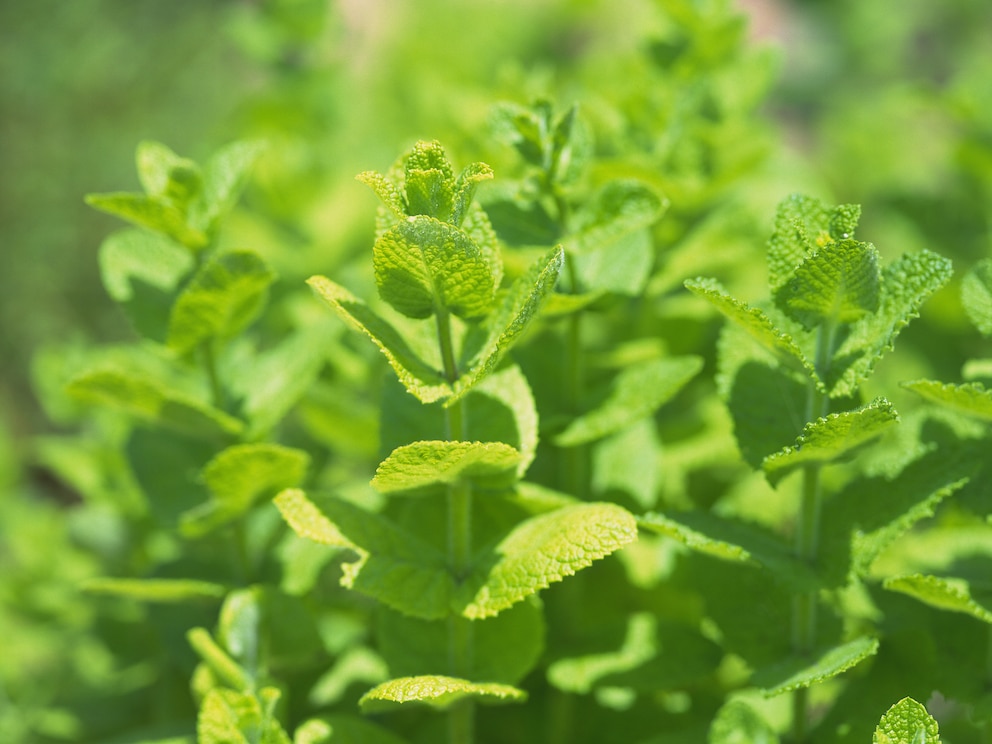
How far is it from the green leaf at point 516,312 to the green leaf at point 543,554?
0.09m

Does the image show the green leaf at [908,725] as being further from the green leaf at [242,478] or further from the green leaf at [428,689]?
the green leaf at [242,478]

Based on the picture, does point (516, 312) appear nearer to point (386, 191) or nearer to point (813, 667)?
point (386, 191)

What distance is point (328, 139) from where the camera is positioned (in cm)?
133

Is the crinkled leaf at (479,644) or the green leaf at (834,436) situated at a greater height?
the green leaf at (834,436)

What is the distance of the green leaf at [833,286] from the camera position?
22.5 inches

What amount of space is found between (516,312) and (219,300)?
0.22 meters

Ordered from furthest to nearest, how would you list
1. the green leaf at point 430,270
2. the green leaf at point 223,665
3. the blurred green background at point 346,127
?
the blurred green background at point 346,127 → the green leaf at point 223,665 → the green leaf at point 430,270

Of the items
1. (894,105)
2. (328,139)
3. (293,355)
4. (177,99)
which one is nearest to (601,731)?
(293,355)

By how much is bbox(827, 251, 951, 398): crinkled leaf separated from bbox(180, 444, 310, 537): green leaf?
0.32 m

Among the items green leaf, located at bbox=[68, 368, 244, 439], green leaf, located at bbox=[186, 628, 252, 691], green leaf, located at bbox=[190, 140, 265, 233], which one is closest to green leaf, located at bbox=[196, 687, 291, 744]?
green leaf, located at bbox=[186, 628, 252, 691]

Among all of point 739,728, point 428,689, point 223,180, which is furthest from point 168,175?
point 739,728

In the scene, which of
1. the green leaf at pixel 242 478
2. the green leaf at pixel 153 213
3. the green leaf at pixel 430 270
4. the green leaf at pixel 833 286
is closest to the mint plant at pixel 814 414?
the green leaf at pixel 833 286

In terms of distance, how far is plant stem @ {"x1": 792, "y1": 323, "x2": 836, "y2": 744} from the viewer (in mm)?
618

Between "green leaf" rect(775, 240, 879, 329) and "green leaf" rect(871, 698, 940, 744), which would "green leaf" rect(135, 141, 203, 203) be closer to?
"green leaf" rect(775, 240, 879, 329)
